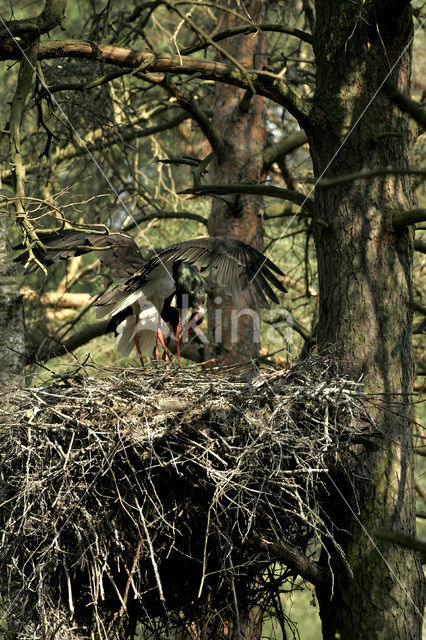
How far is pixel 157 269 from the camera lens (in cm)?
597

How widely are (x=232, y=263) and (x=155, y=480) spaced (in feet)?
4.92

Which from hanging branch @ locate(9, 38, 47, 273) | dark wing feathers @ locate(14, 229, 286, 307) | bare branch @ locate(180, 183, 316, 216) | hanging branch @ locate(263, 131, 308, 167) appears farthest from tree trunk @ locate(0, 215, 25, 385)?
hanging branch @ locate(263, 131, 308, 167)

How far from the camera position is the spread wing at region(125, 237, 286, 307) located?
4712 mm

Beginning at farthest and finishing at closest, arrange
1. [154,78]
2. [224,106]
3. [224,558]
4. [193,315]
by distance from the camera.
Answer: [224,106]
[193,315]
[154,78]
[224,558]

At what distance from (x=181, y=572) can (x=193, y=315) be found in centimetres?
249

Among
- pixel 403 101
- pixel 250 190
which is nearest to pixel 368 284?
pixel 250 190

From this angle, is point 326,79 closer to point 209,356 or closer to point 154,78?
point 154,78

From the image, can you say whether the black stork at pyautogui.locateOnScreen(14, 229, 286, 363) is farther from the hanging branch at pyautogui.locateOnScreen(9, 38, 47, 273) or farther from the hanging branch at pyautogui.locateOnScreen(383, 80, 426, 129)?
the hanging branch at pyautogui.locateOnScreen(383, 80, 426, 129)

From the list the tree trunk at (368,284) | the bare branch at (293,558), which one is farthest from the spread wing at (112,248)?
the bare branch at (293,558)

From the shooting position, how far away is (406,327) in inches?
171

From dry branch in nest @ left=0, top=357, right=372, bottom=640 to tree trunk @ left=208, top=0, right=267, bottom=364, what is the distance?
95.5 inches

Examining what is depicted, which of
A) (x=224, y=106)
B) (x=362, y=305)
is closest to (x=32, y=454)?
(x=362, y=305)

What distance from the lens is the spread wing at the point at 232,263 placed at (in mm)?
4712

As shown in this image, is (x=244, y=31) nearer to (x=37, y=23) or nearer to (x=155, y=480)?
(x=37, y=23)
